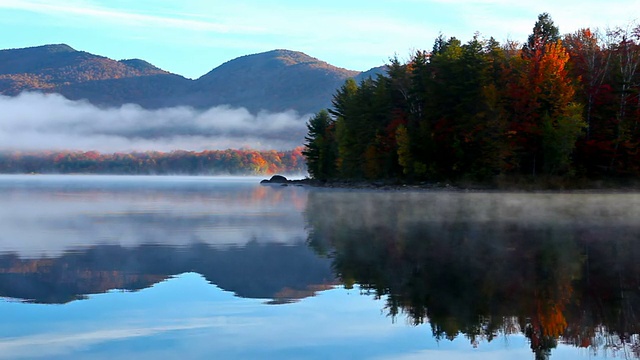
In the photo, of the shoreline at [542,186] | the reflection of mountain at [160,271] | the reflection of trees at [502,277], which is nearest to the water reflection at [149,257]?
the reflection of mountain at [160,271]

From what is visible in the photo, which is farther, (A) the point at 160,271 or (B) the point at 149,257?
(B) the point at 149,257

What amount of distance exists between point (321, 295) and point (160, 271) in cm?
573

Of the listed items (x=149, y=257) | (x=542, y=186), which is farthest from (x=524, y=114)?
(x=149, y=257)

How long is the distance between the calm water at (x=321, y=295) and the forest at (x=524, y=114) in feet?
185

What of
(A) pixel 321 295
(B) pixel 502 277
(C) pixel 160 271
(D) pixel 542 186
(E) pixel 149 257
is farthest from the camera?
(D) pixel 542 186

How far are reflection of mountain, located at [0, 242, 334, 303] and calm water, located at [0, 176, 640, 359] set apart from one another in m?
0.06

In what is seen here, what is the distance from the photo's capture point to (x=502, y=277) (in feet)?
59.5

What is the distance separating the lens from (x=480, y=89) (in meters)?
89.2

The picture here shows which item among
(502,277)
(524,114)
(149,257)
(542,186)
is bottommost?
(149,257)

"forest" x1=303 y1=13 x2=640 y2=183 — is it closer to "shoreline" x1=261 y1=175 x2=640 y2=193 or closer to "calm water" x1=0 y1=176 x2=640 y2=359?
"shoreline" x1=261 y1=175 x2=640 y2=193

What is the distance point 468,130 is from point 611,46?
22036 millimetres

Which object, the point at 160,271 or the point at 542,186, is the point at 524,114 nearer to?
the point at 542,186

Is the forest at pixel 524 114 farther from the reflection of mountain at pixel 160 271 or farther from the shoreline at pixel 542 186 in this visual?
the reflection of mountain at pixel 160 271

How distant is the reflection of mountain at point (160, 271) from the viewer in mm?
16844
